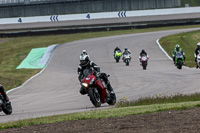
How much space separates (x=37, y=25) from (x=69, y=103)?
4319 cm

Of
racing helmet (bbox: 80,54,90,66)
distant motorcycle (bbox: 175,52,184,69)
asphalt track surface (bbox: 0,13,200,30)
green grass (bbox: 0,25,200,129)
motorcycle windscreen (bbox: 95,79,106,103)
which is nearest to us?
green grass (bbox: 0,25,200,129)

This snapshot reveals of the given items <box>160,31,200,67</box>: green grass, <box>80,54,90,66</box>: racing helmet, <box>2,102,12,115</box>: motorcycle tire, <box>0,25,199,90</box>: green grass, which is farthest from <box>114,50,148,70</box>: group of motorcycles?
<box>2,102,12,115</box>: motorcycle tire

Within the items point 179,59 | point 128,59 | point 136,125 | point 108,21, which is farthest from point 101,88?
point 108,21

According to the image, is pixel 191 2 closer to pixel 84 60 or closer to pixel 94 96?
pixel 84 60

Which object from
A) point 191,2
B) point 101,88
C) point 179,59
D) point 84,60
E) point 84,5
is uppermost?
point 84,5

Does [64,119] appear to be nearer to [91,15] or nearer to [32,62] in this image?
[32,62]

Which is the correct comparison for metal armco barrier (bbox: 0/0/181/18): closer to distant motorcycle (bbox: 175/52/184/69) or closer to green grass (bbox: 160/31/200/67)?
green grass (bbox: 160/31/200/67)

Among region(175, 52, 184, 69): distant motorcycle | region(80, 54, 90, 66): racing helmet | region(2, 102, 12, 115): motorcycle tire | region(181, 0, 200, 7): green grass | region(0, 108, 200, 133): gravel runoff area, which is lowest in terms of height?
region(175, 52, 184, 69): distant motorcycle

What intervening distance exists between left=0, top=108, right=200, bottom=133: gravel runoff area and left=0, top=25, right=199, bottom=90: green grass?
14.8 metres

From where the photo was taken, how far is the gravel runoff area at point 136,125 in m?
7.24

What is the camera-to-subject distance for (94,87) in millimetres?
12195

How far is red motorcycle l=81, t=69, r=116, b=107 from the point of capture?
12.0 metres

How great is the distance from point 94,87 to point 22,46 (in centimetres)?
3524

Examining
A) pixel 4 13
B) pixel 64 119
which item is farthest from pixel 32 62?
pixel 4 13
